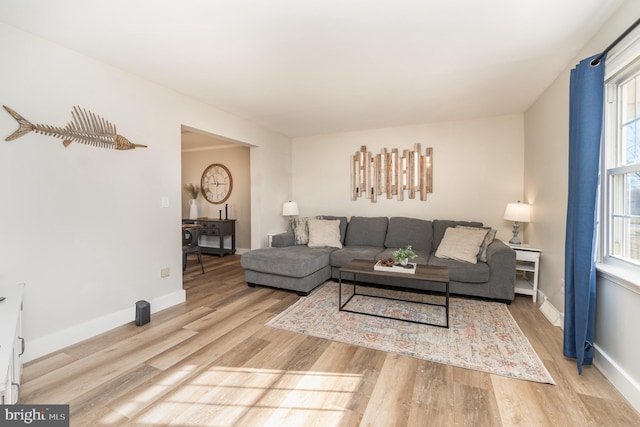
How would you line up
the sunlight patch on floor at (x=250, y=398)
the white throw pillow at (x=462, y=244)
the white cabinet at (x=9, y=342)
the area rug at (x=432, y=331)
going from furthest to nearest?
the white throw pillow at (x=462, y=244), the area rug at (x=432, y=331), the sunlight patch on floor at (x=250, y=398), the white cabinet at (x=9, y=342)

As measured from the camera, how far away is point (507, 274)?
305 centimetres

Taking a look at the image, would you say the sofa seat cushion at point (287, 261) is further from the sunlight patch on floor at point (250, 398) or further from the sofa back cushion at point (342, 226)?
the sunlight patch on floor at point (250, 398)

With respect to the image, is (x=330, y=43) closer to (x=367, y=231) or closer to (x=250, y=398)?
(x=250, y=398)

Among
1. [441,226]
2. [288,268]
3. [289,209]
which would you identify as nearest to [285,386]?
[288,268]

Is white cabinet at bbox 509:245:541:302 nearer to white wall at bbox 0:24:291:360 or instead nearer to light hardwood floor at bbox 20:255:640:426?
light hardwood floor at bbox 20:255:640:426

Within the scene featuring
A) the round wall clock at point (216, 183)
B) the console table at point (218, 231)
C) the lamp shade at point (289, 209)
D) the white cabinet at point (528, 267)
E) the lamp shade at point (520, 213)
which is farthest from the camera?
the round wall clock at point (216, 183)

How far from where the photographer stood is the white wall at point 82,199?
1.99 metres

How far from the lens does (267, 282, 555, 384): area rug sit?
1.98 metres

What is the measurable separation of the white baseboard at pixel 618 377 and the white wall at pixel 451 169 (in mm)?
2371

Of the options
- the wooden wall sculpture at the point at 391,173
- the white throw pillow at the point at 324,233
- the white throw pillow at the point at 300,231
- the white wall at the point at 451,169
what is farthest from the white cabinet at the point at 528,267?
the white throw pillow at the point at 300,231

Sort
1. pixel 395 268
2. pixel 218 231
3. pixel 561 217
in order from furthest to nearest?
pixel 218 231
pixel 395 268
pixel 561 217

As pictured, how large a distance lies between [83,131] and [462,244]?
400cm

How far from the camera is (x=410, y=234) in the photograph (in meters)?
4.10

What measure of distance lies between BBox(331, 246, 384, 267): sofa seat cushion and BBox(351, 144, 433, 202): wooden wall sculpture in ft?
3.82
